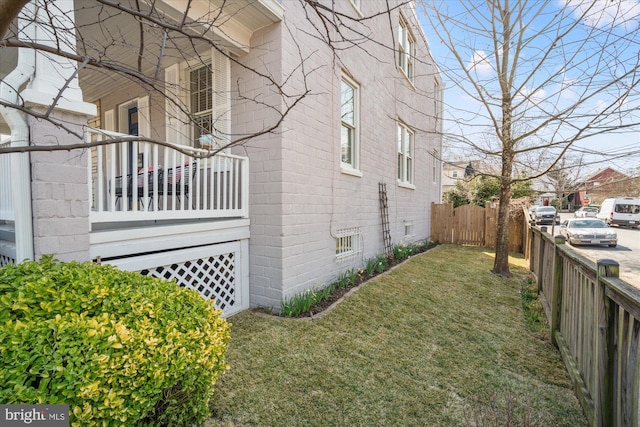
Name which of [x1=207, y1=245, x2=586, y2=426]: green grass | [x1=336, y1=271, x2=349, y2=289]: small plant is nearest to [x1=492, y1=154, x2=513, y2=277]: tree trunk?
[x1=207, y1=245, x2=586, y2=426]: green grass

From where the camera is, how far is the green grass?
7.54 feet

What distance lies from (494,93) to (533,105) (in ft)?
3.42

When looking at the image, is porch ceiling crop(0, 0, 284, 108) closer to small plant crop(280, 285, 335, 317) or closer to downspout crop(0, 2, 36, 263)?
downspout crop(0, 2, 36, 263)

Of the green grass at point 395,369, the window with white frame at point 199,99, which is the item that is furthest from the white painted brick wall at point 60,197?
the window with white frame at point 199,99

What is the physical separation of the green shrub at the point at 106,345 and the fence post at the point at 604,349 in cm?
244

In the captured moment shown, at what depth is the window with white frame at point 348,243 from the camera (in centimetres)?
566

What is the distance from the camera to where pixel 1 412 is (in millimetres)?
1334

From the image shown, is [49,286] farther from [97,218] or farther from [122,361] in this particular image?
[97,218]

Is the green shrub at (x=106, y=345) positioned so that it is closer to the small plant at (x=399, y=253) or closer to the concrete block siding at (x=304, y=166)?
the concrete block siding at (x=304, y=166)

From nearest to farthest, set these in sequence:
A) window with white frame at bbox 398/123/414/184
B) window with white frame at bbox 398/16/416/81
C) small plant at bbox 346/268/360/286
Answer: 1. small plant at bbox 346/268/360/286
2. window with white frame at bbox 398/16/416/81
3. window with white frame at bbox 398/123/414/184

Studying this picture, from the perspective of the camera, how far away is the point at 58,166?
2568mm

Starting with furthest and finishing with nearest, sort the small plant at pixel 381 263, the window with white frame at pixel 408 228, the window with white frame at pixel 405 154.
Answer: the window with white frame at pixel 408 228 < the window with white frame at pixel 405 154 < the small plant at pixel 381 263

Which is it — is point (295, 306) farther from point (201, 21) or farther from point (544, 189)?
point (544, 189)

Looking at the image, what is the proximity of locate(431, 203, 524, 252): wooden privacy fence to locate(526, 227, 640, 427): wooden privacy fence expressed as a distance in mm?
8353
